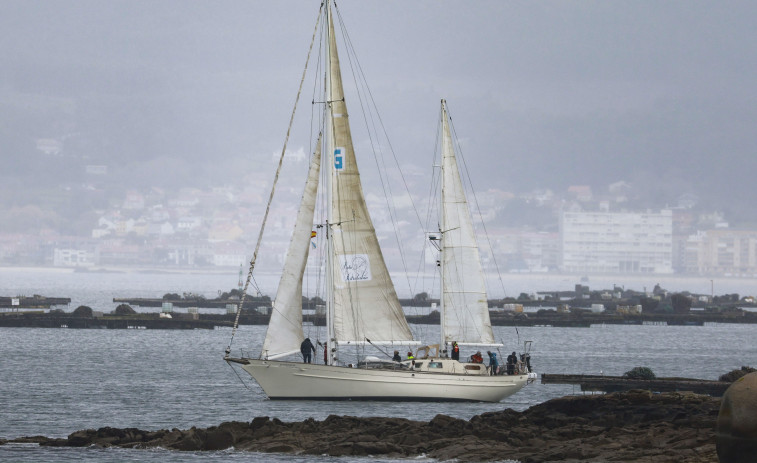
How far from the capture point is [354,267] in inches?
1944

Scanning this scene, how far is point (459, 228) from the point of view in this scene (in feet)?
177

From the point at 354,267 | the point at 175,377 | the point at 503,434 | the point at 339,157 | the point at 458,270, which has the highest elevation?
the point at 339,157

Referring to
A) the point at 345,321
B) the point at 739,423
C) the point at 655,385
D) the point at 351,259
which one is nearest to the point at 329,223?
the point at 351,259

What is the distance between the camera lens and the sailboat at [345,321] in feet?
157

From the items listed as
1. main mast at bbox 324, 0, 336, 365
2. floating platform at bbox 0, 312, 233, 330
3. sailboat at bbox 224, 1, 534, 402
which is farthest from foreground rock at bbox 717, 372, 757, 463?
floating platform at bbox 0, 312, 233, 330

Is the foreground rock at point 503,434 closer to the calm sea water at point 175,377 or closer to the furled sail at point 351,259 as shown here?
the calm sea water at point 175,377

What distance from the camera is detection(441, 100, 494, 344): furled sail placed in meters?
53.2

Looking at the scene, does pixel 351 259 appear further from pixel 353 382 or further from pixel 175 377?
pixel 175 377

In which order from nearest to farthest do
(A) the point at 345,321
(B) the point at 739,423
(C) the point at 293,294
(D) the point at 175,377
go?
(B) the point at 739,423, (C) the point at 293,294, (A) the point at 345,321, (D) the point at 175,377

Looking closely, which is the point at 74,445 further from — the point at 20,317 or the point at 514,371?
the point at 20,317

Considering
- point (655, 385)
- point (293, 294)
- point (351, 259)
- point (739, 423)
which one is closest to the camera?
point (739, 423)

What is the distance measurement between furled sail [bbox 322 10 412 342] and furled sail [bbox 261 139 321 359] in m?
1.13

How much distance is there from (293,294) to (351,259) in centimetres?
284

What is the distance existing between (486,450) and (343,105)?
64.1 ft
